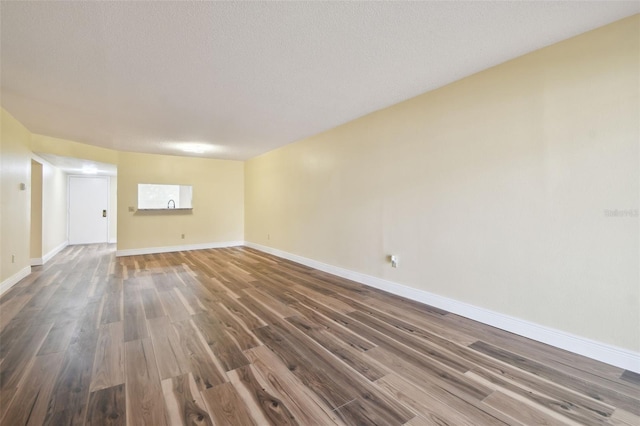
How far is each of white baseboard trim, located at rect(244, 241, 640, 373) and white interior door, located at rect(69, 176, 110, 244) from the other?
8.40 m

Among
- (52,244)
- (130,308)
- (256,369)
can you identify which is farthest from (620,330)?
(52,244)

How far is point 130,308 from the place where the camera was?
2914 mm

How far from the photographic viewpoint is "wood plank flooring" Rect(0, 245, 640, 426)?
1.43 m

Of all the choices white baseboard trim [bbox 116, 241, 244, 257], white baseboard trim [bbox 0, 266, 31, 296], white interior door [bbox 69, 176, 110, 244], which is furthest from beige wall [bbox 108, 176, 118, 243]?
white baseboard trim [bbox 0, 266, 31, 296]

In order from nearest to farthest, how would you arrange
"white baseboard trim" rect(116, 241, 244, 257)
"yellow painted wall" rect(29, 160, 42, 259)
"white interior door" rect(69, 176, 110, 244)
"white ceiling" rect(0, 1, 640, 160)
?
"white ceiling" rect(0, 1, 640, 160) → "yellow painted wall" rect(29, 160, 42, 259) → "white baseboard trim" rect(116, 241, 244, 257) → "white interior door" rect(69, 176, 110, 244)

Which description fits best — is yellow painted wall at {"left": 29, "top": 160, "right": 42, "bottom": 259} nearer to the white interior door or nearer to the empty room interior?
the empty room interior

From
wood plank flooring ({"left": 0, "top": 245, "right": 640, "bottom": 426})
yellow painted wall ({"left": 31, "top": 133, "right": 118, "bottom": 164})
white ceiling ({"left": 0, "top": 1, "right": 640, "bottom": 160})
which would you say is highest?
white ceiling ({"left": 0, "top": 1, "right": 640, "bottom": 160})

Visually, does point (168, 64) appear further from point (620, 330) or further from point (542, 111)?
point (620, 330)

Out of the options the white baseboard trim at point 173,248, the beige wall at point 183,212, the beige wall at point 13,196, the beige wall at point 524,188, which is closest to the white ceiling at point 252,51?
the beige wall at point 524,188

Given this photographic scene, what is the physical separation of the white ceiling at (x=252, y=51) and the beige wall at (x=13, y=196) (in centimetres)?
42

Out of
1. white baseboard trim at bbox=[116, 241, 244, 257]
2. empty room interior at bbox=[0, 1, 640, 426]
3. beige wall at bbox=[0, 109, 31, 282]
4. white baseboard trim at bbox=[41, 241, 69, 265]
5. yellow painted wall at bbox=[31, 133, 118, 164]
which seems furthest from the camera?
white baseboard trim at bbox=[116, 241, 244, 257]

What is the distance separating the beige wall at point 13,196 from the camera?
3.32 m

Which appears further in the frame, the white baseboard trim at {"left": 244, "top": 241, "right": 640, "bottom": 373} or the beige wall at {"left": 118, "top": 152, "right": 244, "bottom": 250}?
the beige wall at {"left": 118, "top": 152, "right": 244, "bottom": 250}

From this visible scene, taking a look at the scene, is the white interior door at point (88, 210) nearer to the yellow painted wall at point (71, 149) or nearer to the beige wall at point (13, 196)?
the yellow painted wall at point (71, 149)
